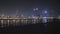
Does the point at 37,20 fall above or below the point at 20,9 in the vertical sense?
below

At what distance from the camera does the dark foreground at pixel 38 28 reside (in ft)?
4.33

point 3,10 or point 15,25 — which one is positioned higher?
point 3,10

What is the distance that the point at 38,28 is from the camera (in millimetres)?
1343

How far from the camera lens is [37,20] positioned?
1301 millimetres

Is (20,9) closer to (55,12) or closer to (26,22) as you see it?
(26,22)

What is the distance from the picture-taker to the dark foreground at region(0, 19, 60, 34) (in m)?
1.32

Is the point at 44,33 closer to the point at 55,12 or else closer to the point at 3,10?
the point at 55,12

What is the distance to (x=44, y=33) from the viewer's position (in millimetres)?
1362

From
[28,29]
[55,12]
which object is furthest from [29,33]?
[55,12]

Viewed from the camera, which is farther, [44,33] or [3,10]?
[44,33]

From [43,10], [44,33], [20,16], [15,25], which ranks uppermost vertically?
[43,10]

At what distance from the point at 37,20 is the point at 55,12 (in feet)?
1.15

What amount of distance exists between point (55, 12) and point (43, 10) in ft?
0.72

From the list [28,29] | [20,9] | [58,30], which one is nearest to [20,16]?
[20,9]
